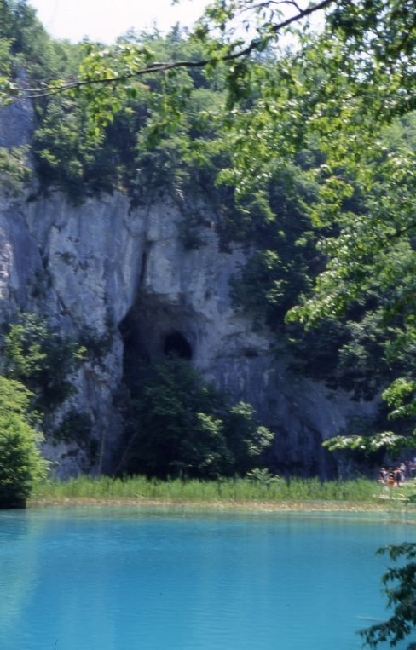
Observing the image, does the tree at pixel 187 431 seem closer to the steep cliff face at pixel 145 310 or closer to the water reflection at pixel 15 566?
the steep cliff face at pixel 145 310

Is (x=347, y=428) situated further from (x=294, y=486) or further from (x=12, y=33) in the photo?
(x=12, y=33)

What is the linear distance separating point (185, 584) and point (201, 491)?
557 inches

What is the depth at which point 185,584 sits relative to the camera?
12188 mm

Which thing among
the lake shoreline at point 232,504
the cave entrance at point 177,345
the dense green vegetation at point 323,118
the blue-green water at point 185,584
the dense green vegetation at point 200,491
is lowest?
the blue-green water at point 185,584

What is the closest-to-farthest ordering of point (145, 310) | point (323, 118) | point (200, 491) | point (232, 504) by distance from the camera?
point (323, 118)
point (232, 504)
point (200, 491)
point (145, 310)

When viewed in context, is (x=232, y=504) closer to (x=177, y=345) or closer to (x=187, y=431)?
(x=187, y=431)

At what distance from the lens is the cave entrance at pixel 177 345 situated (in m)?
37.3

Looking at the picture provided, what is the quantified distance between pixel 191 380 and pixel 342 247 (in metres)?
24.5

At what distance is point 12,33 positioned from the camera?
35.1 metres

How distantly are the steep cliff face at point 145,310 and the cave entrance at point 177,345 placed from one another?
0.12 metres

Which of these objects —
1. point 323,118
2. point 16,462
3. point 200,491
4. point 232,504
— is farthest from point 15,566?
point 200,491

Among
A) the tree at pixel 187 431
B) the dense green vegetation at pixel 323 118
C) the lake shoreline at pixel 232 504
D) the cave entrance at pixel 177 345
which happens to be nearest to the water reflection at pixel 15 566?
the dense green vegetation at pixel 323 118

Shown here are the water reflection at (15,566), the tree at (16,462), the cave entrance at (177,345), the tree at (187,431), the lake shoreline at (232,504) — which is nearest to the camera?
the water reflection at (15,566)

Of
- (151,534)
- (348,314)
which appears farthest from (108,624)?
(348,314)
